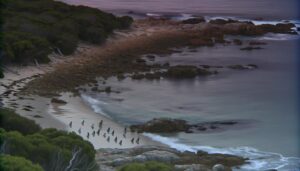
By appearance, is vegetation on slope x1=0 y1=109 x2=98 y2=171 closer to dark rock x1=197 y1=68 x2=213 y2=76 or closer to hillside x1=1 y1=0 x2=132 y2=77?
hillside x1=1 y1=0 x2=132 y2=77

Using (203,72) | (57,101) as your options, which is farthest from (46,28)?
(57,101)

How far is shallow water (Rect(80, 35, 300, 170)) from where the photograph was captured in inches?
656

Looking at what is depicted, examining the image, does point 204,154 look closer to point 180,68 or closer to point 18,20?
point 180,68

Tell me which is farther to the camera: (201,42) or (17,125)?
(201,42)

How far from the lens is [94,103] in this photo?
68.3 ft

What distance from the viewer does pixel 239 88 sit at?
25.1 metres

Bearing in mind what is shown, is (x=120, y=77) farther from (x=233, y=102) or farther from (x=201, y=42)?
(x=201, y=42)

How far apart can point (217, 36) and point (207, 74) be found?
36.8ft

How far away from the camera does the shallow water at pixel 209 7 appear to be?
52562 mm

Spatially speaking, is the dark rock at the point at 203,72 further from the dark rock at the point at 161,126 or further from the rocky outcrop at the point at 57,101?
the dark rock at the point at 161,126

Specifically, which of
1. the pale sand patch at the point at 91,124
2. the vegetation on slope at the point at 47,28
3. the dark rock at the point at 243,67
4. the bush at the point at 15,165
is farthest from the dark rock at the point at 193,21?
the bush at the point at 15,165

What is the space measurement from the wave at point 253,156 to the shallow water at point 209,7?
114 feet

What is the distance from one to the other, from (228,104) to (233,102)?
0.43 m

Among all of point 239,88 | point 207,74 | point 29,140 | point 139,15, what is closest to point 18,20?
point 207,74
